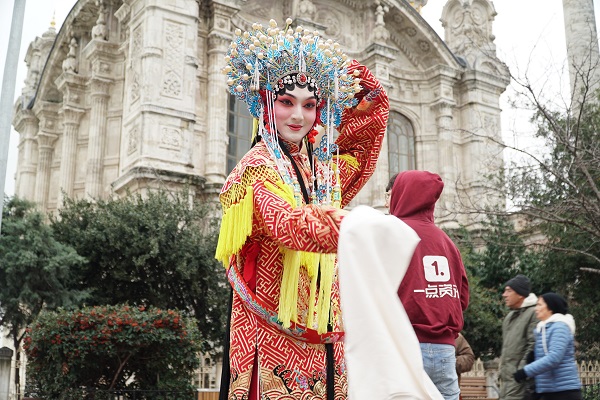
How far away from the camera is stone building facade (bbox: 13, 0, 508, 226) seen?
18188mm

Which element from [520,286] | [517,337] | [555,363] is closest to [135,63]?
[520,286]

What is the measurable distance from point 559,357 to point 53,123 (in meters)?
25.3

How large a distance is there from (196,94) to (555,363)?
1592 centimetres

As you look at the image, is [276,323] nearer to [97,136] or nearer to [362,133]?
[362,133]

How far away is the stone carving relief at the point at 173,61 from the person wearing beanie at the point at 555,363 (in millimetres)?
14230

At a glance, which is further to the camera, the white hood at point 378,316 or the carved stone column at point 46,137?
the carved stone column at point 46,137

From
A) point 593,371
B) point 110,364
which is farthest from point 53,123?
point 593,371

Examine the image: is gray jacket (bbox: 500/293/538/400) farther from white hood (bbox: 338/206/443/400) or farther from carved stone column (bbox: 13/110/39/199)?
carved stone column (bbox: 13/110/39/199)

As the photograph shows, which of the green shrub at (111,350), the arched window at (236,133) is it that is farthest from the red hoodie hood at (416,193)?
the arched window at (236,133)

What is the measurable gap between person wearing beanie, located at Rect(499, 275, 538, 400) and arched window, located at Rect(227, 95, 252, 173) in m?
15.3

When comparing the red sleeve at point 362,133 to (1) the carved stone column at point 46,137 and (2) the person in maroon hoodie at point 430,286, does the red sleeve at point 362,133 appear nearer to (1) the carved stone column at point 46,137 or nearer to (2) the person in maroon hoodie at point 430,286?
(2) the person in maroon hoodie at point 430,286

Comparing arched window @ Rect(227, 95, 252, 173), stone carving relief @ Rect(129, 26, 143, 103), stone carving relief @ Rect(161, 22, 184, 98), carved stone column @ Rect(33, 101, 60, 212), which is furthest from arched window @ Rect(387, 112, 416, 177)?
carved stone column @ Rect(33, 101, 60, 212)

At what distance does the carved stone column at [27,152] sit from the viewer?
1092 inches

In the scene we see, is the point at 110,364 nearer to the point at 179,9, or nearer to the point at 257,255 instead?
the point at 257,255
